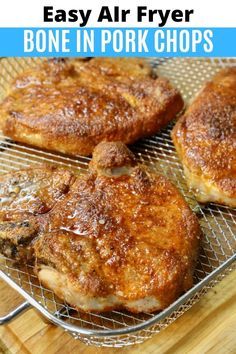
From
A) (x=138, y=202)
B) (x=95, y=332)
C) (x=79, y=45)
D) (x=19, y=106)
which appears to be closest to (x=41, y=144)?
(x=19, y=106)

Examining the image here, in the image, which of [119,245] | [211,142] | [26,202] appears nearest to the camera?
[119,245]

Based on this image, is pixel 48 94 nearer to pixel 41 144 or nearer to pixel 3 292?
pixel 41 144

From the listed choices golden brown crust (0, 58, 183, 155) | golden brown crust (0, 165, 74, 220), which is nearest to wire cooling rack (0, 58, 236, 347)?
golden brown crust (0, 58, 183, 155)

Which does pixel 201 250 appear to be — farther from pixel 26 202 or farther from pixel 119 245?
pixel 26 202

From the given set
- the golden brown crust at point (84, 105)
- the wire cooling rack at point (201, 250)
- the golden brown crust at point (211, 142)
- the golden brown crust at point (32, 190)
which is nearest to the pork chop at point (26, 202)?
the golden brown crust at point (32, 190)

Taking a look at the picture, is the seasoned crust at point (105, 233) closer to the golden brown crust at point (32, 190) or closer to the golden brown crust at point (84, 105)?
the golden brown crust at point (32, 190)

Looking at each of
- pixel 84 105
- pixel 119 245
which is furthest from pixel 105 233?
pixel 84 105
